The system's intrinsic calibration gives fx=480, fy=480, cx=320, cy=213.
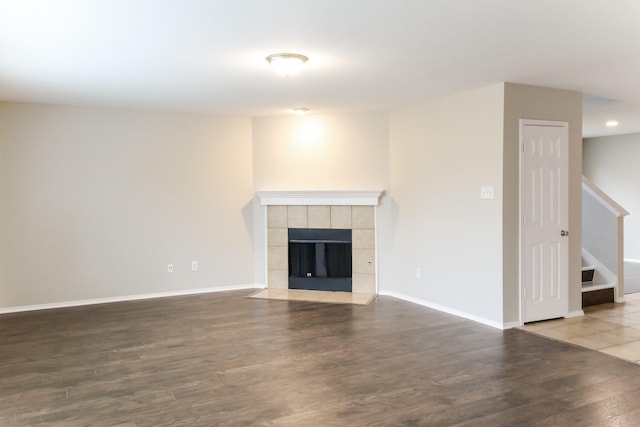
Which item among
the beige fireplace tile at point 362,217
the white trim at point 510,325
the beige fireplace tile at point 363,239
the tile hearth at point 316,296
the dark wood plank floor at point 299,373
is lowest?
the dark wood plank floor at point 299,373

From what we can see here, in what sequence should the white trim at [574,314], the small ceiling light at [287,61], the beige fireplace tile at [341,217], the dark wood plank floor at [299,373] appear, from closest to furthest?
the dark wood plank floor at [299,373], the small ceiling light at [287,61], the white trim at [574,314], the beige fireplace tile at [341,217]

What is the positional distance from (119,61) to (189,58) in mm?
548

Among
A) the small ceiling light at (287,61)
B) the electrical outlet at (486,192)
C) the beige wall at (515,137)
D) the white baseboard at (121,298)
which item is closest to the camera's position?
the small ceiling light at (287,61)

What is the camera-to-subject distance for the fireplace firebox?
20.4 ft

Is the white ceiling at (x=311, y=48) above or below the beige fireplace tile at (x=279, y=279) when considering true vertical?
above

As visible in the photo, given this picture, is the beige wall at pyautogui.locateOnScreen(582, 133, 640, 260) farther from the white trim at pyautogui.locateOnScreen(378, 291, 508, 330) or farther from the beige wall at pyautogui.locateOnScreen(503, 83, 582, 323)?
the white trim at pyautogui.locateOnScreen(378, 291, 508, 330)

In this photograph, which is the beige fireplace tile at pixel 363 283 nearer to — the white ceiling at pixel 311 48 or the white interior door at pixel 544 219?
the white interior door at pixel 544 219

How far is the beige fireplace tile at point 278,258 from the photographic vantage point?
251 inches

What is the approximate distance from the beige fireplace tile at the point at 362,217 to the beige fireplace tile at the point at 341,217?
0.05m

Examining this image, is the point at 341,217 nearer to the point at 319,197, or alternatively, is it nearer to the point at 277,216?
the point at 319,197

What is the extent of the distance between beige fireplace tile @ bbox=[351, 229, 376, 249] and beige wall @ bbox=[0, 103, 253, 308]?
1.42m

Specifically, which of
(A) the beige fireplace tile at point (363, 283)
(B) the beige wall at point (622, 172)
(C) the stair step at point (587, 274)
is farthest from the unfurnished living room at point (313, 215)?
(B) the beige wall at point (622, 172)

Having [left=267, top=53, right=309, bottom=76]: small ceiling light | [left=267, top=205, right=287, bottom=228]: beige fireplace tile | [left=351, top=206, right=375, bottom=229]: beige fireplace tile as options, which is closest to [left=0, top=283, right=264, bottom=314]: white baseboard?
[left=267, top=205, right=287, bottom=228]: beige fireplace tile

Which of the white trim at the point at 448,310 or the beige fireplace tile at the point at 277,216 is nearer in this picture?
the white trim at the point at 448,310
